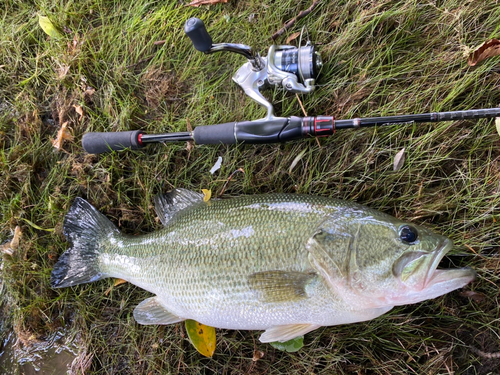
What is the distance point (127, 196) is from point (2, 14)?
88.8 inches

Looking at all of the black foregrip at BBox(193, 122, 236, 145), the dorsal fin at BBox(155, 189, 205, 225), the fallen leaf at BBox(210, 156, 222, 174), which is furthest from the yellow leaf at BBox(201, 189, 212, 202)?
the black foregrip at BBox(193, 122, 236, 145)

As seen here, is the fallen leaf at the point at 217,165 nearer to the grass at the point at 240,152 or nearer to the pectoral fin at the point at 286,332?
the grass at the point at 240,152

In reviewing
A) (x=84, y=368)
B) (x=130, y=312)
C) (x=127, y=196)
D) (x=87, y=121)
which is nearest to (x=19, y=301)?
(x=84, y=368)

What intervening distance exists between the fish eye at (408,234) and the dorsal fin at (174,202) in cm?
132

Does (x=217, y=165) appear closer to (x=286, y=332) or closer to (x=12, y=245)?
(x=286, y=332)

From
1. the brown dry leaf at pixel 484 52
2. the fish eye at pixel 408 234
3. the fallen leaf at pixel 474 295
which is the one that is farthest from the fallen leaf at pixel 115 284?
the brown dry leaf at pixel 484 52

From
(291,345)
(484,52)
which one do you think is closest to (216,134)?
(291,345)

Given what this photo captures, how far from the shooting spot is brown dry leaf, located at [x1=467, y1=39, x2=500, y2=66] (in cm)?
221

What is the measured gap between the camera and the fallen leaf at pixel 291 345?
2.32 meters

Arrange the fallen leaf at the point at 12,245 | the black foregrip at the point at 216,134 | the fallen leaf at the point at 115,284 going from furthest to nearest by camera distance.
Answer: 1. the fallen leaf at the point at 12,245
2. the fallen leaf at the point at 115,284
3. the black foregrip at the point at 216,134

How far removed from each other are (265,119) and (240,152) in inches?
16.9

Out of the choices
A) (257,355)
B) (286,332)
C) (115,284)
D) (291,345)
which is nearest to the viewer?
(286,332)

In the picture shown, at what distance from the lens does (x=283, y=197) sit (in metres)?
2.09

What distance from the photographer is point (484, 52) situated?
2.24m
